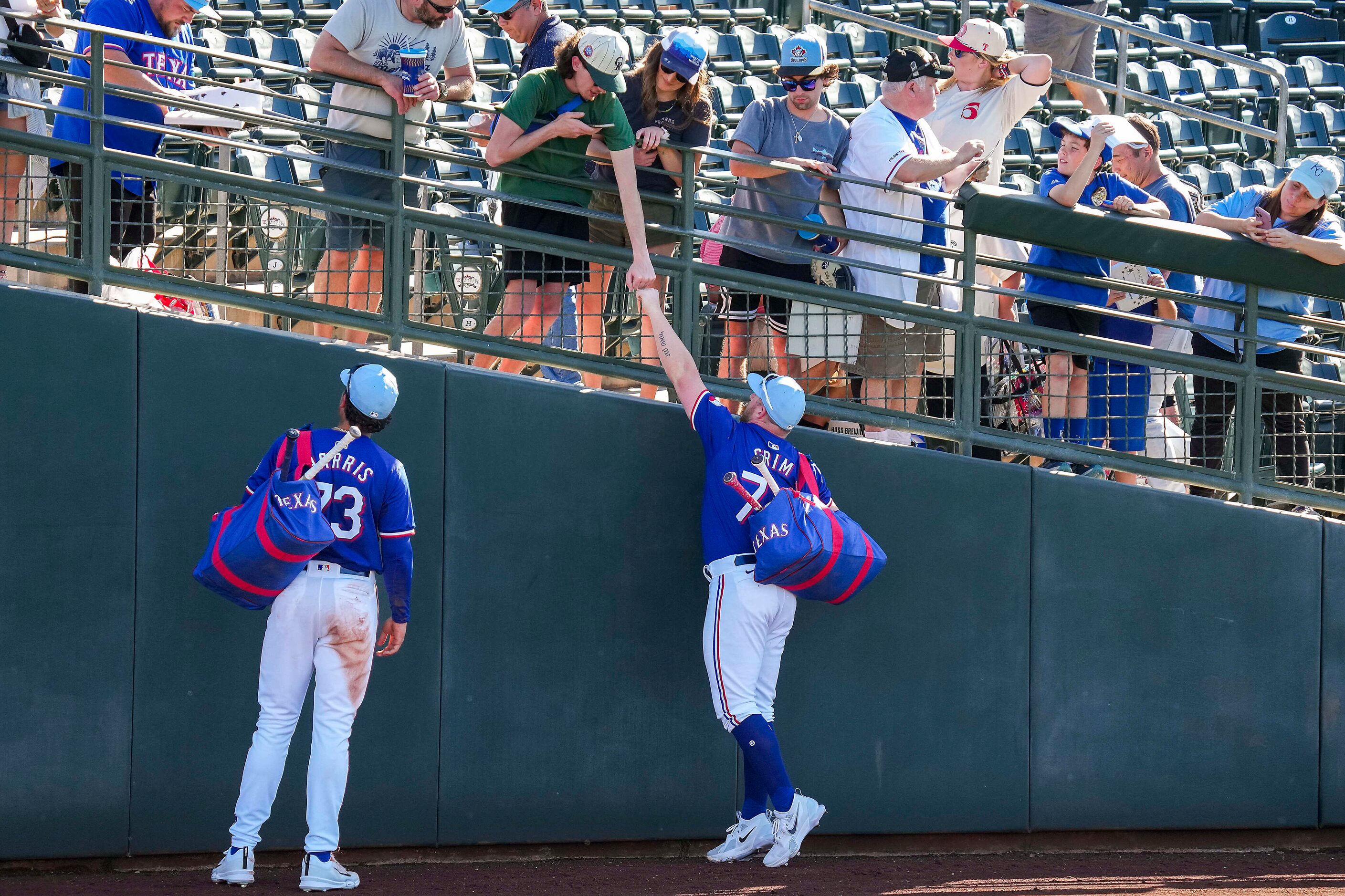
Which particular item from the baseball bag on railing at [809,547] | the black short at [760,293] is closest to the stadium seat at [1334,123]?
the black short at [760,293]

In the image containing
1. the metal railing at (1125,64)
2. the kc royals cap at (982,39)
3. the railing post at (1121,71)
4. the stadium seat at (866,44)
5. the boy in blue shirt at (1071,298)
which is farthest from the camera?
the stadium seat at (866,44)

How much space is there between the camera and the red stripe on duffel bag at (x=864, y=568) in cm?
645

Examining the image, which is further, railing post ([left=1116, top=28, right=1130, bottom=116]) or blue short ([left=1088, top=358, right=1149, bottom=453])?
railing post ([left=1116, top=28, right=1130, bottom=116])

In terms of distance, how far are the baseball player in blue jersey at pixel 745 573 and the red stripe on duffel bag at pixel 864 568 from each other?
24 centimetres

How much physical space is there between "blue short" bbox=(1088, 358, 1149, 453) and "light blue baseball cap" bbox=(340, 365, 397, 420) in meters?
3.35

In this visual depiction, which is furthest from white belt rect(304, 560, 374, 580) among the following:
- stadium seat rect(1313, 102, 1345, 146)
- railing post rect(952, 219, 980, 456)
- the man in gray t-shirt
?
stadium seat rect(1313, 102, 1345, 146)

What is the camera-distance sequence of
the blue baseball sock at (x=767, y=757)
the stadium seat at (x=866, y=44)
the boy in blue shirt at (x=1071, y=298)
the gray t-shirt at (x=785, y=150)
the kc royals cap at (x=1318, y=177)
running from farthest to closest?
the stadium seat at (x=866, y=44)
the boy in blue shirt at (x=1071, y=298)
the gray t-shirt at (x=785, y=150)
the kc royals cap at (x=1318, y=177)
the blue baseball sock at (x=767, y=757)

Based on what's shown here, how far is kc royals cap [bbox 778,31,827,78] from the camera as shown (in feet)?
23.6

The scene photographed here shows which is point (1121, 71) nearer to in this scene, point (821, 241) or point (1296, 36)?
point (821, 241)

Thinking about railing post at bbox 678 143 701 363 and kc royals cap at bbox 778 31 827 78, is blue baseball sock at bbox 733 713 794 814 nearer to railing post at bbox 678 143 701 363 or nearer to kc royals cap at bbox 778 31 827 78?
railing post at bbox 678 143 701 363

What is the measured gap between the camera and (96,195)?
6.39 m

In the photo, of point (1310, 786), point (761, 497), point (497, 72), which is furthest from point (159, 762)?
point (497, 72)

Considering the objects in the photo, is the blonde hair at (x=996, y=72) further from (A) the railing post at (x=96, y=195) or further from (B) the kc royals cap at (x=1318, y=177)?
(A) the railing post at (x=96, y=195)

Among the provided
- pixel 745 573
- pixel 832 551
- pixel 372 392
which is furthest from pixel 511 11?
pixel 832 551
